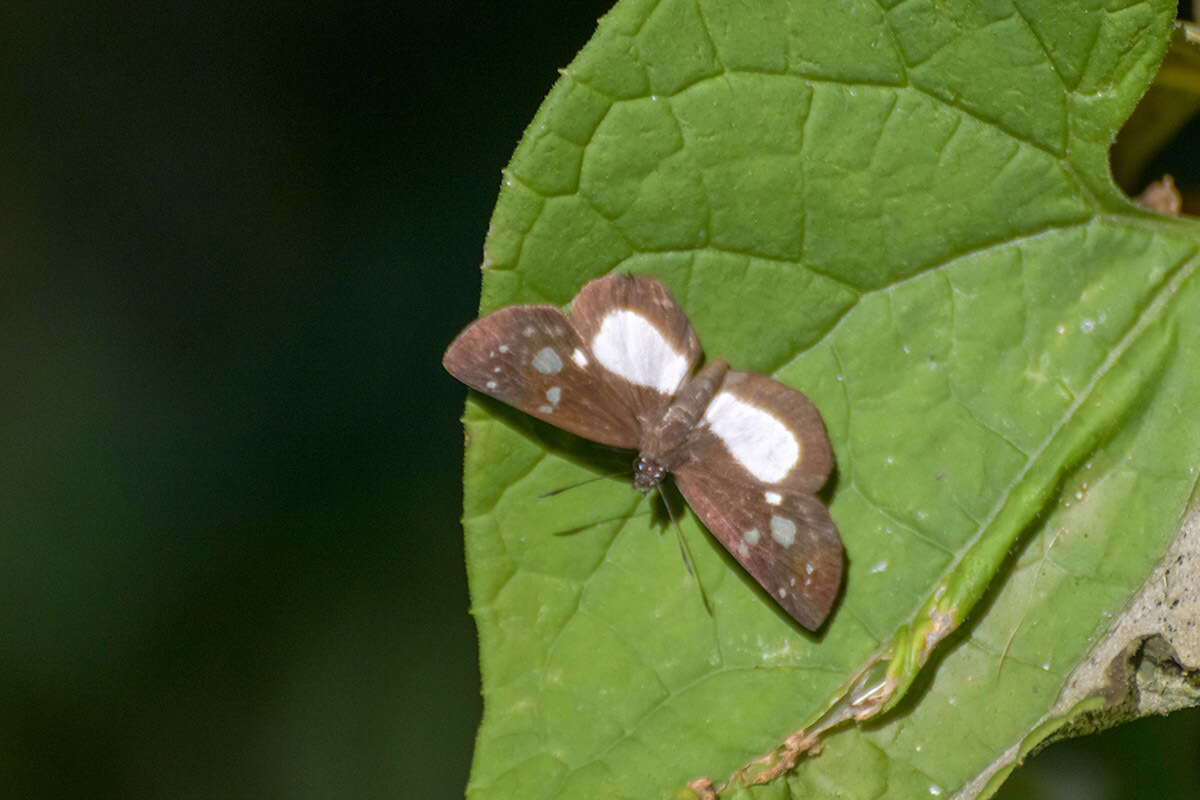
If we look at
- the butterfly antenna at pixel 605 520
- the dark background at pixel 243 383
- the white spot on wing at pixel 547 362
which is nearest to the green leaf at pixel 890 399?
the butterfly antenna at pixel 605 520

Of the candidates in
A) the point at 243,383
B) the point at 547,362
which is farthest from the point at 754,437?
the point at 243,383

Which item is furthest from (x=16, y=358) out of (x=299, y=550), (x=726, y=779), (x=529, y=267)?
(x=726, y=779)

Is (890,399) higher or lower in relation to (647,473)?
higher

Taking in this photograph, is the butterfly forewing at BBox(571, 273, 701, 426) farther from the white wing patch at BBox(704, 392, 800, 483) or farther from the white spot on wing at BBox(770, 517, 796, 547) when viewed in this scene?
the white spot on wing at BBox(770, 517, 796, 547)

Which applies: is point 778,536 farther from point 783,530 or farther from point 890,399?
point 890,399

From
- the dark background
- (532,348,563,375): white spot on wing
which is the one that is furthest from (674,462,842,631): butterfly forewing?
the dark background

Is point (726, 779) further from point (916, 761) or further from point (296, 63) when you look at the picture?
point (296, 63)
